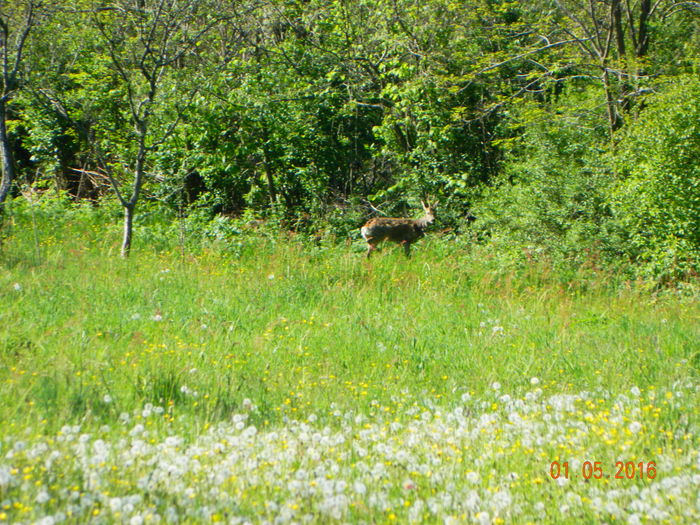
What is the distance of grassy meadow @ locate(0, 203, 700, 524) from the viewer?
3.45 m

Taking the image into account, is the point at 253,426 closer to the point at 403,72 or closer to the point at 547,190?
the point at 547,190

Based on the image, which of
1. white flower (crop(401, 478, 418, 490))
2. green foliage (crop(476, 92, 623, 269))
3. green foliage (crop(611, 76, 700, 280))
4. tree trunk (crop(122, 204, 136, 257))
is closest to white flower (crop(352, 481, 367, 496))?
white flower (crop(401, 478, 418, 490))

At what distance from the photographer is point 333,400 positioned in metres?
5.19

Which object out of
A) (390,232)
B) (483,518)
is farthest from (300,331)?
(390,232)

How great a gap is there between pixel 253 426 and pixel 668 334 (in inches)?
208

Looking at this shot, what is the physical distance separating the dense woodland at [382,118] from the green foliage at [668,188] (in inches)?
24.0

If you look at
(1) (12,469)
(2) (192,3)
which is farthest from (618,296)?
(1) (12,469)

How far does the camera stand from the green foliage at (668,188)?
37.9 ft

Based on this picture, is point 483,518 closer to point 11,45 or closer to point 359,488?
point 359,488

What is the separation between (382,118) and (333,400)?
12.9 metres

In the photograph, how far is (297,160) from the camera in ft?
53.3

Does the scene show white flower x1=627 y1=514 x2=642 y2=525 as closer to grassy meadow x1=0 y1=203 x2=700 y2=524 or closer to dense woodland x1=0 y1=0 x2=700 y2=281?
grassy meadow x1=0 y1=203 x2=700 y2=524

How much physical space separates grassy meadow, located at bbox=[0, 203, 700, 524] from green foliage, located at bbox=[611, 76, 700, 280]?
2303 millimetres

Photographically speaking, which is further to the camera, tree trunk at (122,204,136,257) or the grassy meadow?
tree trunk at (122,204,136,257)
